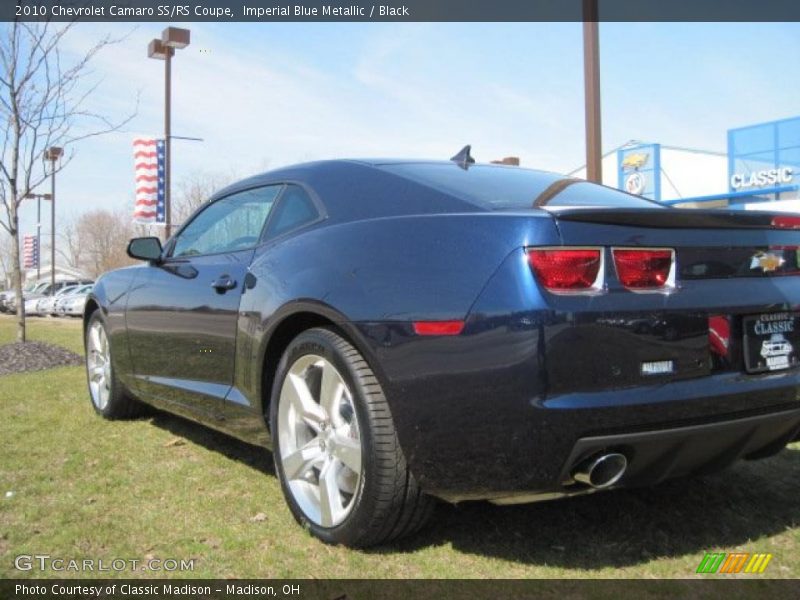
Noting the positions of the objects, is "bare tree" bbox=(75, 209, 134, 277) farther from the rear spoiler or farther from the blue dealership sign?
the rear spoiler

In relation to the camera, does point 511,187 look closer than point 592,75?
Yes

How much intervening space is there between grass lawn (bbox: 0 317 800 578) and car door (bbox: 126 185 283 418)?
1.43 feet

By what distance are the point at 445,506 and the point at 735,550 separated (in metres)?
1.08

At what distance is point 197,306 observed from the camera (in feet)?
11.7

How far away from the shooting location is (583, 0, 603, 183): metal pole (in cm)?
725

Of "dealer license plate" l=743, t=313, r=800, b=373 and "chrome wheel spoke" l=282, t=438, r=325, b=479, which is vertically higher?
"dealer license plate" l=743, t=313, r=800, b=373

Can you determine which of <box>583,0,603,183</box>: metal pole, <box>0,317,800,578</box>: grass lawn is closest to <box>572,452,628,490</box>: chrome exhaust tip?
<box>0,317,800,578</box>: grass lawn

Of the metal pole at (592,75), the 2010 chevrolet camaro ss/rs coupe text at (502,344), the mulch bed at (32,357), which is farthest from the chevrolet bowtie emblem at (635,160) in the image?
the 2010 chevrolet camaro ss/rs coupe text at (502,344)

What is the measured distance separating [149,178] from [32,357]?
564 cm

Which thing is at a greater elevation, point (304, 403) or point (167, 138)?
point (167, 138)

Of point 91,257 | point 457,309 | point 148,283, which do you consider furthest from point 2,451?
point 91,257

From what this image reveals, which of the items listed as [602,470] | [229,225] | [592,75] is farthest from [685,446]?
[592,75]

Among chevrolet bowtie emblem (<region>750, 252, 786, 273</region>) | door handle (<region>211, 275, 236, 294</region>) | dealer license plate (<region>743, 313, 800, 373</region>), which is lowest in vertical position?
dealer license plate (<region>743, 313, 800, 373</region>)
